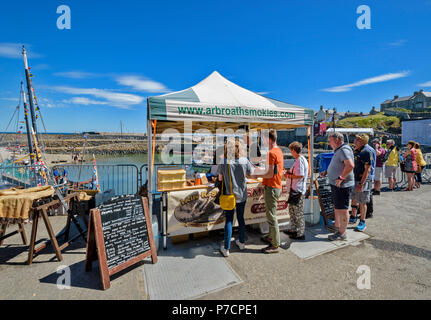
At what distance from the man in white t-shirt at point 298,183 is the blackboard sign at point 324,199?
1084 mm

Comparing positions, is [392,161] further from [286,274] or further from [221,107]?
[221,107]

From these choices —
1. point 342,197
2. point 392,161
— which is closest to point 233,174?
point 342,197

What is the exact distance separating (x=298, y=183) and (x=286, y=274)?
5.45ft

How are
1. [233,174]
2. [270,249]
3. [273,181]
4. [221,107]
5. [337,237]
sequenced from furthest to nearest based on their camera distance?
1. [337,237]
2. [221,107]
3. [270,249]
4. [273,181]
5. [233,174]

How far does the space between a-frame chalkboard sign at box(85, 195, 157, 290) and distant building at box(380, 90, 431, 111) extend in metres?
92.4

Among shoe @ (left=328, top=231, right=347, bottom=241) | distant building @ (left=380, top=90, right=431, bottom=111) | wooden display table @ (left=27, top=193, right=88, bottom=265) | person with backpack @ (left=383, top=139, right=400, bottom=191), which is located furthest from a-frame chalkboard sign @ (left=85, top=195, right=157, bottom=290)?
distant building @ (left=380, top=90, right=431, bottom=111)

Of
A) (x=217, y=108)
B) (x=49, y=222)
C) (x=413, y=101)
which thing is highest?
(x=413, y=101)

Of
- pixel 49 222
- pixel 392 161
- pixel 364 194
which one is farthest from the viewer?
pixel 392 161

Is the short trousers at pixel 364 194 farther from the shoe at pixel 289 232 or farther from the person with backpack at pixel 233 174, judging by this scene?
the person with backpack at pixel 233 174

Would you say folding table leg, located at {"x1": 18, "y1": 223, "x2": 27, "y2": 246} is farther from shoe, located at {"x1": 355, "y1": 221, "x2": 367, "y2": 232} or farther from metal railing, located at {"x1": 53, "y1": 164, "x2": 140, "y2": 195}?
shoe, located at {"x1": 355, "y1": 221, "x2": 367, "y2": 232}

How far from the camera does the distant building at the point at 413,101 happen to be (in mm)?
70938

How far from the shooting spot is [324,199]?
17.2 ft
